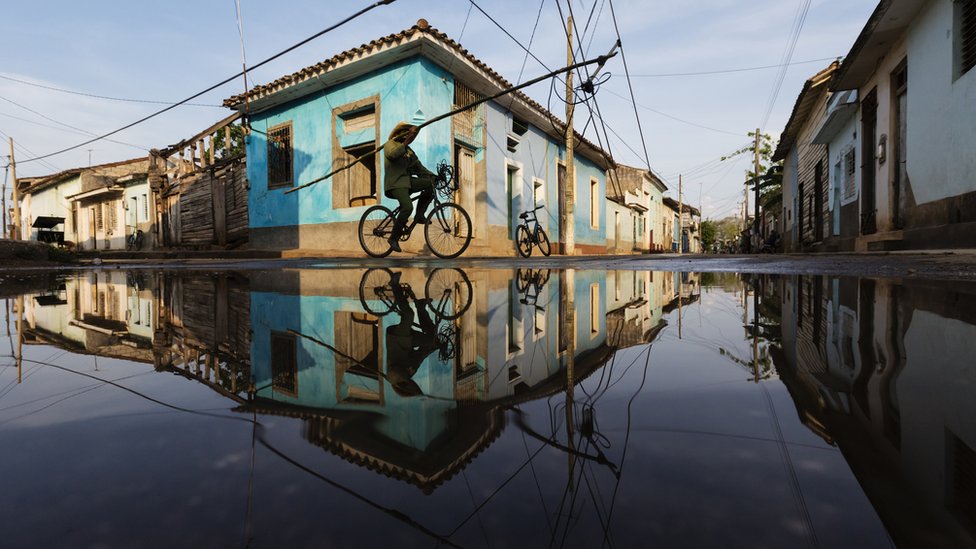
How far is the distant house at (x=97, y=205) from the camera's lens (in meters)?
18.5

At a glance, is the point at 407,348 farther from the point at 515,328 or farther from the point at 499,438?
the point at 499,438

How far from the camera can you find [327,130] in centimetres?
944

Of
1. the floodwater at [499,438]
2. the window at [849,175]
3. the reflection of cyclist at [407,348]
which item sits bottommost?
the floodwater at [499,438]

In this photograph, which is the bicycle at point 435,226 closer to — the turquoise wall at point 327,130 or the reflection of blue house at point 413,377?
the turquoise wall at point 327,130

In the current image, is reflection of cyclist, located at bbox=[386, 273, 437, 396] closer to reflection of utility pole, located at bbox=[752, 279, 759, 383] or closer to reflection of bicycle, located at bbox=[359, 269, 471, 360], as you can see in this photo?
reflection of bicycle, located at bbox=[359, 269, 471, 360]

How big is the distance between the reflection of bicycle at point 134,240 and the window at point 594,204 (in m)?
17.6


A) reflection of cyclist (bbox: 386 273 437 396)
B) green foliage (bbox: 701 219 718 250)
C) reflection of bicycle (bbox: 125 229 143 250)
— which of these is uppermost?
green foliage (bbox: 701 219 718 250)

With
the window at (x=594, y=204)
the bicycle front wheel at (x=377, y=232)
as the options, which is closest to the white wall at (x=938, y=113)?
the bicycle front wheel at (x=377, y=232)

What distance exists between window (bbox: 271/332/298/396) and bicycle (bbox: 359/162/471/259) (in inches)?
202

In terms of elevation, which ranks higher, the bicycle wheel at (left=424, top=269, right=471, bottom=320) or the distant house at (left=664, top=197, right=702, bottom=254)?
the distant house at (left=664, top=197, right=702, bottom=254)

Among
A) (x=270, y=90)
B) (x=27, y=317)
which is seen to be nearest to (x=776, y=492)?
(x=27, y=317)

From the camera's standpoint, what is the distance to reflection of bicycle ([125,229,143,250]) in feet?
59.6

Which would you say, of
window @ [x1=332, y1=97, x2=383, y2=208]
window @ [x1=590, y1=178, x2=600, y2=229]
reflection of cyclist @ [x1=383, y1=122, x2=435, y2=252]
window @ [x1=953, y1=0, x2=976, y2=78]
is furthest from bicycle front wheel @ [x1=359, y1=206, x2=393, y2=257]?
window @ [x1=590, y1=178, x2=600, y2=229]

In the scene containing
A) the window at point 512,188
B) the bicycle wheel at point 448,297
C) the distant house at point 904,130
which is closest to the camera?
the bicycle wheel at point 448,297
